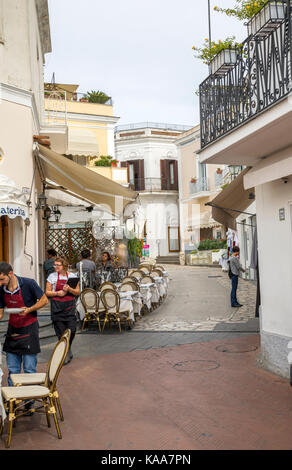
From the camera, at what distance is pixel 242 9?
26.5ft

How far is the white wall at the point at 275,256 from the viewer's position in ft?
22.8

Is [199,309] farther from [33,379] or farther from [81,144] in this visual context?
[81,144]

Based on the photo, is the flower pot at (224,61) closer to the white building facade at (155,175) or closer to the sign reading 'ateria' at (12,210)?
the sign reading 'ateria' at (12,210)

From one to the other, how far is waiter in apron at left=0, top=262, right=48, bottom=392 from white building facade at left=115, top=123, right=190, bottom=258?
Answer: 3405 centimetres

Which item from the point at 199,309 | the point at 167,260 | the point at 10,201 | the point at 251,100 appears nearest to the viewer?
the point at 251,100

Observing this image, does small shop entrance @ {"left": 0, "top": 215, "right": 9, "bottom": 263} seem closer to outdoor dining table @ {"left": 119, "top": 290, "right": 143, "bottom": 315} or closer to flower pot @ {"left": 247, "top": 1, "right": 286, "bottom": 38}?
outdoor dining table @ {"left": 119, "top": 290, "right": 143, "bottom": 315}

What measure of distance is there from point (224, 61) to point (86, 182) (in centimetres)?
550

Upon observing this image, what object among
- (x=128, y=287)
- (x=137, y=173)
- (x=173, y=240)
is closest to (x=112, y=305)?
(x=128, y=287)

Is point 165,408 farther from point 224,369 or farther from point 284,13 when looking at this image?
point 284,13

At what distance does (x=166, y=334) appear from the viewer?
414 inches

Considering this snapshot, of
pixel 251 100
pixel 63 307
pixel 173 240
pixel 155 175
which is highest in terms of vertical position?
pixel 155 175

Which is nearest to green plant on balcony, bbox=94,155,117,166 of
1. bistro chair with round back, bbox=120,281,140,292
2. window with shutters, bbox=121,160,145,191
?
bistro chair with round back, bbox=120,281,140,292

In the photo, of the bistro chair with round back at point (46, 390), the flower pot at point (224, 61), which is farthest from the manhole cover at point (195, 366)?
the flower pot at point (224, 61)

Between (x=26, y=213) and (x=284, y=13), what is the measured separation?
669cm
